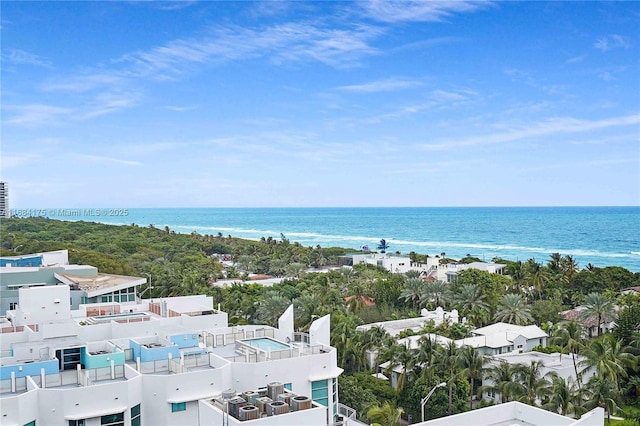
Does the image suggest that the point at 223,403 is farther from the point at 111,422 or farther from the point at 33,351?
the point at 33,351

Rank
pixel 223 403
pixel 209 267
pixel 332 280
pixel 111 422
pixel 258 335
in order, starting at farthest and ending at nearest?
pixel 209 267
pixel 332 280
pixel 258 335
pixel 111 422
pixel 223 403

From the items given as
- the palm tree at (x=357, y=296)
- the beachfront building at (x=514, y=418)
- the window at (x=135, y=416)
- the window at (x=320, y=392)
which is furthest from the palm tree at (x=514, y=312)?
the window at (x=135, y=416)

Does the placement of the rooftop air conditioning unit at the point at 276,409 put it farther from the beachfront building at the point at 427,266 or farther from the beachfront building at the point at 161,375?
the beachfront building at the point at 427,266

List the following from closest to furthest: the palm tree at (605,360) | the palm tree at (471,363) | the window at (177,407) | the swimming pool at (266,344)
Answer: the window at (177,407), the swimming pool at (266,344), the palm tree at (605,360), the palm tree at (471,363)

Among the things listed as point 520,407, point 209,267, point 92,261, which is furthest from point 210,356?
point 209,267

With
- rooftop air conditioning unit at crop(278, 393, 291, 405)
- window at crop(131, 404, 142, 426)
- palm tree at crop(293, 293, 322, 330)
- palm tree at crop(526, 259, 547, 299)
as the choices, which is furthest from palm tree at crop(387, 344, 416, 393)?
palm tree at crop(526, 259, 547, 299)

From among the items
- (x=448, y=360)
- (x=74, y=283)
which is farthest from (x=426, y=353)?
(x=74, y=283)

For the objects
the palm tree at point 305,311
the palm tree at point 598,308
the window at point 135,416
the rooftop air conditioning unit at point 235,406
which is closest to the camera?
the rooftop air conditioning unit at point 235,406
